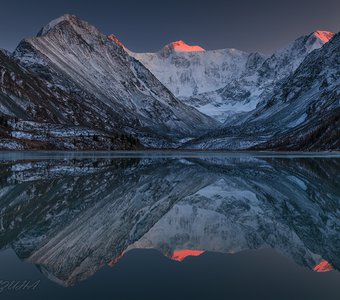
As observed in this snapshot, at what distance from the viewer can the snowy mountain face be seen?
66.9 feet

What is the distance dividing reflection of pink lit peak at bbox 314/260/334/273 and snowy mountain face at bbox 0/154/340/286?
261 millimetres

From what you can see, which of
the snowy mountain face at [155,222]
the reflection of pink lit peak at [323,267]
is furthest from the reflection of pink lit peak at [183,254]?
the reflection of pink lit peak at [323,267]

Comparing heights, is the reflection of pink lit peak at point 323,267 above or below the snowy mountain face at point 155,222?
below

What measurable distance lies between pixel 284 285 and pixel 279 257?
4.44m

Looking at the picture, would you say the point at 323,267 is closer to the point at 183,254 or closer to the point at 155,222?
the point at 183,254

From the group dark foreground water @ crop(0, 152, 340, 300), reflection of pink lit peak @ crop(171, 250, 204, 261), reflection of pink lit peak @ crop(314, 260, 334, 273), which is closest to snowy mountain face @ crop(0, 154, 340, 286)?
dark foreground water @ crop(0, 152, 340, 300)

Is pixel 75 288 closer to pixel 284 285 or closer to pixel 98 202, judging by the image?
pixel 284 285

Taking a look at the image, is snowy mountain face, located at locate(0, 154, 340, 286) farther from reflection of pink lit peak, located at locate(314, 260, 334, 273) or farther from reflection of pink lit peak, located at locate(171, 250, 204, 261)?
reflection of pink lit peak, located at locate(171, 250, 204, 261)

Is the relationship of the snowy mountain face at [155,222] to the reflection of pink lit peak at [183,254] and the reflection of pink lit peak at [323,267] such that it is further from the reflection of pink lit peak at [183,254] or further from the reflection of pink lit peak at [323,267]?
the reflection of pink lit peak at [183,254]

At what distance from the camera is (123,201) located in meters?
37.1

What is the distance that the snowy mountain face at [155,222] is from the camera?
20.4 m

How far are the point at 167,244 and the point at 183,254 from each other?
8.94 feet

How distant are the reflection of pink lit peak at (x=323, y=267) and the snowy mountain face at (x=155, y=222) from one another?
26 centimetres

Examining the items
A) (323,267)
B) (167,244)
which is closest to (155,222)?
(167,244)
